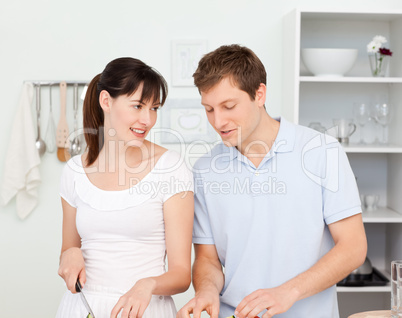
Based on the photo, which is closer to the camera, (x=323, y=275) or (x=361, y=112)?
(x=323, y=275)

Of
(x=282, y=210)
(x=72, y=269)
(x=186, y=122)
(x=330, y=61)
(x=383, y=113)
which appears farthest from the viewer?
(x=186, y=122)

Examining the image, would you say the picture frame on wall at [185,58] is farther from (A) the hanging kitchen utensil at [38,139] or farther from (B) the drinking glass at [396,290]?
(B) the drinking glass at [396,290]

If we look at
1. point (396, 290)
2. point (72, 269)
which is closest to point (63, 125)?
point (72, 269)

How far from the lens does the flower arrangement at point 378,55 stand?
2654 mm

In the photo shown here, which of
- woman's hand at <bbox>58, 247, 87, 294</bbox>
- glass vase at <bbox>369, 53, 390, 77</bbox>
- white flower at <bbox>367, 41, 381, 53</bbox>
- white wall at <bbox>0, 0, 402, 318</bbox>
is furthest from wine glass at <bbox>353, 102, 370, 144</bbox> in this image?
woman's hand at <bbox>58, 247, 87, 294</bbox>

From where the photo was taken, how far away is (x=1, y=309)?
9.55ft

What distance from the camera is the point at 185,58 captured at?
2.79 metres

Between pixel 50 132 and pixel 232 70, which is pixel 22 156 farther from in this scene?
pixel 232 70

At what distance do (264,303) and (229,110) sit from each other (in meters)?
0.51

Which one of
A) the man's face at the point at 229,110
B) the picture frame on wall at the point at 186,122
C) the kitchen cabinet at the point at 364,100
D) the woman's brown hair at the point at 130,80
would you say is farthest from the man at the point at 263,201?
the picture frame on wall at the point at 186,122

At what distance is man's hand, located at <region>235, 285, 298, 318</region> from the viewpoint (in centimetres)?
125

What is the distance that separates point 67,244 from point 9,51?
1530mm

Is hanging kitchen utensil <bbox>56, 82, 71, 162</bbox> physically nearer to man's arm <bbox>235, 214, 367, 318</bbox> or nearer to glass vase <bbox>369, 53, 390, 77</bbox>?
glass vase <bbox>369, 53, 390, 77</bbox>

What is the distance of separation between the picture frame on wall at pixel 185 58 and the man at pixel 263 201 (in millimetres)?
1259
